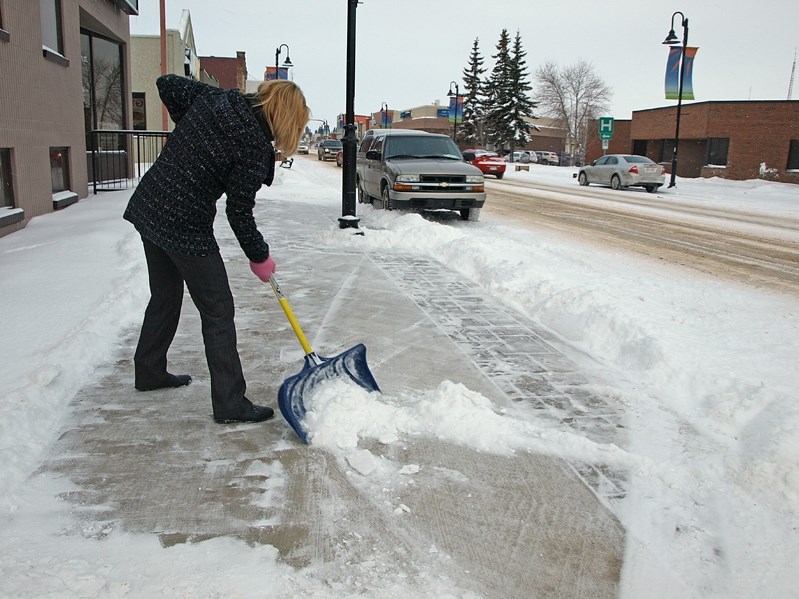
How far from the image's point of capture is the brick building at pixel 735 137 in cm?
3347

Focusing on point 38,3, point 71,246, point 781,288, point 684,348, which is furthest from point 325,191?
point 684,348

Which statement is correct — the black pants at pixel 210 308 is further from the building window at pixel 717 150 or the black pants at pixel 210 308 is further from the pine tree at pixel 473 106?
the pine tree at pixel 473 106

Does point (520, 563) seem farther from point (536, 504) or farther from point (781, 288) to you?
point (781, 288)

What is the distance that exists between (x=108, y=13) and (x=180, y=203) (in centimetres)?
1529

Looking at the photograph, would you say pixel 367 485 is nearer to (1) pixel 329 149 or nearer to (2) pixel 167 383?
(2) pixel 167 383

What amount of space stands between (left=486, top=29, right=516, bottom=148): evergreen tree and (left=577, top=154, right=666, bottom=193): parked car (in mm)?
35303

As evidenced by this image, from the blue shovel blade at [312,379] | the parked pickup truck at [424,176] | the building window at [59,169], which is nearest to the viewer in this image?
the blue shovel blade at [312,379]

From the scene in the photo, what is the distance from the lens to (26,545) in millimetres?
2578

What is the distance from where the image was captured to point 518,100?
62000mm

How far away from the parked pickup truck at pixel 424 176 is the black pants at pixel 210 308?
9159 millimetres

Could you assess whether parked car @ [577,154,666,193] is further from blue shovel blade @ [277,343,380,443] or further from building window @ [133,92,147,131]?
blue shovel blade @ [277,343,380,443]

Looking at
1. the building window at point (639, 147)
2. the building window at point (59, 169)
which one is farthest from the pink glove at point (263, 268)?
the building window at point (639, 147)

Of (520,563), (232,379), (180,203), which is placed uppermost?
(180,203)

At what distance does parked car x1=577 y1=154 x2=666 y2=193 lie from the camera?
26203 millimetres
